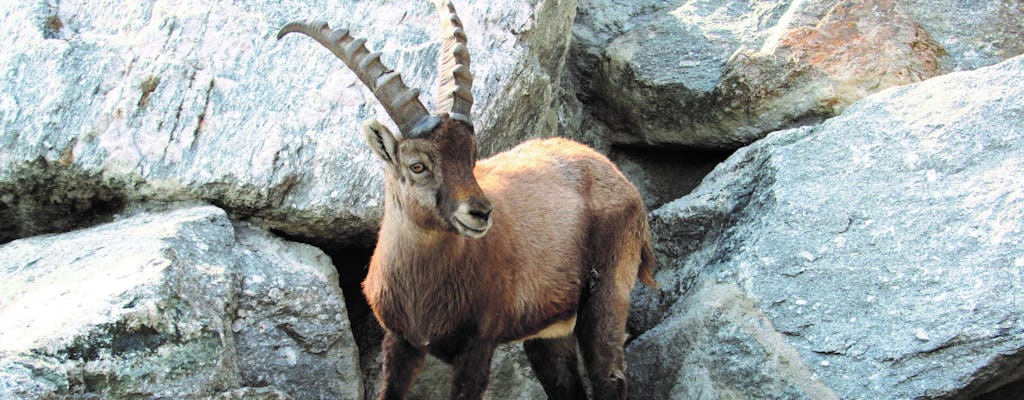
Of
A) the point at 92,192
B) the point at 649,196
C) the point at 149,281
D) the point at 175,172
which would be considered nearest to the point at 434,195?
the point at 149,281

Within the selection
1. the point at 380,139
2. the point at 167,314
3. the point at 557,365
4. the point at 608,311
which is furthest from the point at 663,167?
the point at 167,314

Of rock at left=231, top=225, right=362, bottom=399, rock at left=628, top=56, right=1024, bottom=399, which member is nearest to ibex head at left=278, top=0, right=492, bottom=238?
rock at left=231, top=225, right=362, bottom=399

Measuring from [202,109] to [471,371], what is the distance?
2366 mm

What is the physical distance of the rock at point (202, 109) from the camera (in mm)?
5777

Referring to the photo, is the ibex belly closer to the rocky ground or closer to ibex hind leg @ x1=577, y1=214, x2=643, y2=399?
ibex hind leg @ x1=577, y1=214, x2=643, y2=399

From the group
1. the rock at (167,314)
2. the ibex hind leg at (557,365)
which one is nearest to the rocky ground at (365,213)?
the rock at (167,314)

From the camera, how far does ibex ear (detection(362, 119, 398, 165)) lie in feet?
15.6

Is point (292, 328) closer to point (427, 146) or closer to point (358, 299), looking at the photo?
point (358, 299)

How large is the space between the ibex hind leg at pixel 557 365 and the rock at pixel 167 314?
3.74 feet

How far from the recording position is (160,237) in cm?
524

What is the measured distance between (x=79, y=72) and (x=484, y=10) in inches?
99.2

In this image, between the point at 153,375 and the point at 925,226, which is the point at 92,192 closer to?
the point at 153,375

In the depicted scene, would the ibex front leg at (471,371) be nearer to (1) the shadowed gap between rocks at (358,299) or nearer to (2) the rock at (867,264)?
(2) the rock at (867,264)

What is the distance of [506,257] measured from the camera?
17.1 ft
